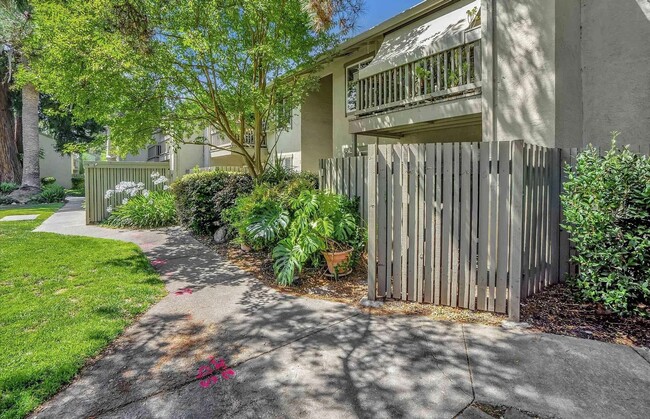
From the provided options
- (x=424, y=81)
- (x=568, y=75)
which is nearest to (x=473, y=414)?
(x=568, y=75)

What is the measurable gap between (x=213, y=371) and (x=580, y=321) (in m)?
4.04

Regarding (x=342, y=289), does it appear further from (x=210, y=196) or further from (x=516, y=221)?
(x=210, y=196)

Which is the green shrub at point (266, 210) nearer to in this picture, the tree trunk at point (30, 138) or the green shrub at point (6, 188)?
the tree trunk at point (30, 138)

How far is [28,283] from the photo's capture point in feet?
18.2

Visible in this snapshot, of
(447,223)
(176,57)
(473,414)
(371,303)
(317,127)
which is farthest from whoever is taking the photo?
(317,127)

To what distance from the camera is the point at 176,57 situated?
8211mm

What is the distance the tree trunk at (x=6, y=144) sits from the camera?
21.7 m

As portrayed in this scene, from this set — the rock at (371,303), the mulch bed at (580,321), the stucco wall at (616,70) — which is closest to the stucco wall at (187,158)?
the rock at (371,303)

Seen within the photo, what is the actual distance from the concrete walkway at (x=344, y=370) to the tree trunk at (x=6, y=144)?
2531cm

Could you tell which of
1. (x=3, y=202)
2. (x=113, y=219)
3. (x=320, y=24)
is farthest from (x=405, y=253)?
(x=3, y=202)

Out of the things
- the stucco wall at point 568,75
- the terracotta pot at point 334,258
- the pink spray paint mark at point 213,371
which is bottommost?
the pink spray paint mark at point 213,371

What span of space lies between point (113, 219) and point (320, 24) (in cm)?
887

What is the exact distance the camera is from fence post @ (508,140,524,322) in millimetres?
3949

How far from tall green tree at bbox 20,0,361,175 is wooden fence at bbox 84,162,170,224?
361 centimetres
